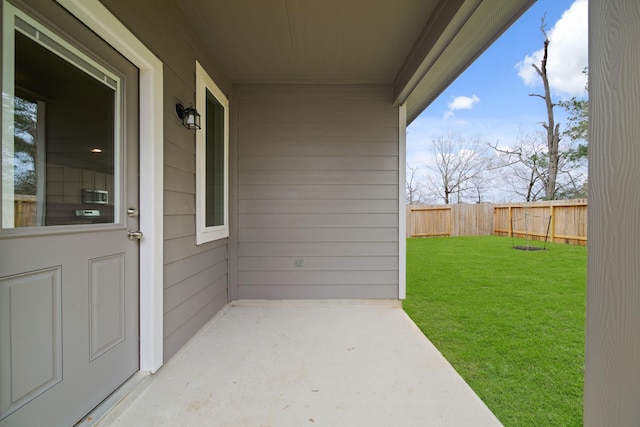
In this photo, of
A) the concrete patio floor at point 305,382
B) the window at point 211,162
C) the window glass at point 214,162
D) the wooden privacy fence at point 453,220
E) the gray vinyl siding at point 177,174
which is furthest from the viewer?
the wooden privacy fence at point 453,220

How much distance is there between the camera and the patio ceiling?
6.63ft

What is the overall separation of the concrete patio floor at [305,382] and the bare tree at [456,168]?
13571 millimetres

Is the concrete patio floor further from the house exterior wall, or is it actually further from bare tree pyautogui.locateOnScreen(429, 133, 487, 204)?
bare tree pyautogui.locateOnScreen(429, 133, 487, 204)

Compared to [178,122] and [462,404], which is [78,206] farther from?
[462,404]

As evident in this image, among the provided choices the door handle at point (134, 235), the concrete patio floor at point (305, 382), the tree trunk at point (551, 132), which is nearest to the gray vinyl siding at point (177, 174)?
the door handle at point (134, 235)

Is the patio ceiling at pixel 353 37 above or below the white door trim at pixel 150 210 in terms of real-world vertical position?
above

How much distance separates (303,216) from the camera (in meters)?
3.44

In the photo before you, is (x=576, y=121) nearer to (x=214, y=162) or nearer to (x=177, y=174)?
(x=214, y=162)

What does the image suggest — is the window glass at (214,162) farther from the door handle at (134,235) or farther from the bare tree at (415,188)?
the bare tree at (415,188)

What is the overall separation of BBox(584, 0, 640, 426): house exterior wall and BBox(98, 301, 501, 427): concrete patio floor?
0.99 metres

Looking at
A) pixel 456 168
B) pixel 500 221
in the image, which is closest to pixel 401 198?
pixel 500 221

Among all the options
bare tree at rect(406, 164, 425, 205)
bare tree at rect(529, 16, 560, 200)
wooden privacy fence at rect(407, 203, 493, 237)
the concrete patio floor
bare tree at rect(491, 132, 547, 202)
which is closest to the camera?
the concrete patio floor

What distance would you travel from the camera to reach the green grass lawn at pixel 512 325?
1777 millimetres

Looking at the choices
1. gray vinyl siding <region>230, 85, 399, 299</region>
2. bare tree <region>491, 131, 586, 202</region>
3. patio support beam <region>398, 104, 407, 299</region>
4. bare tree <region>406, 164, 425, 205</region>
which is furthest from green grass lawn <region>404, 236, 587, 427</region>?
bare tree <region>406, 164, 425, 205</region>
